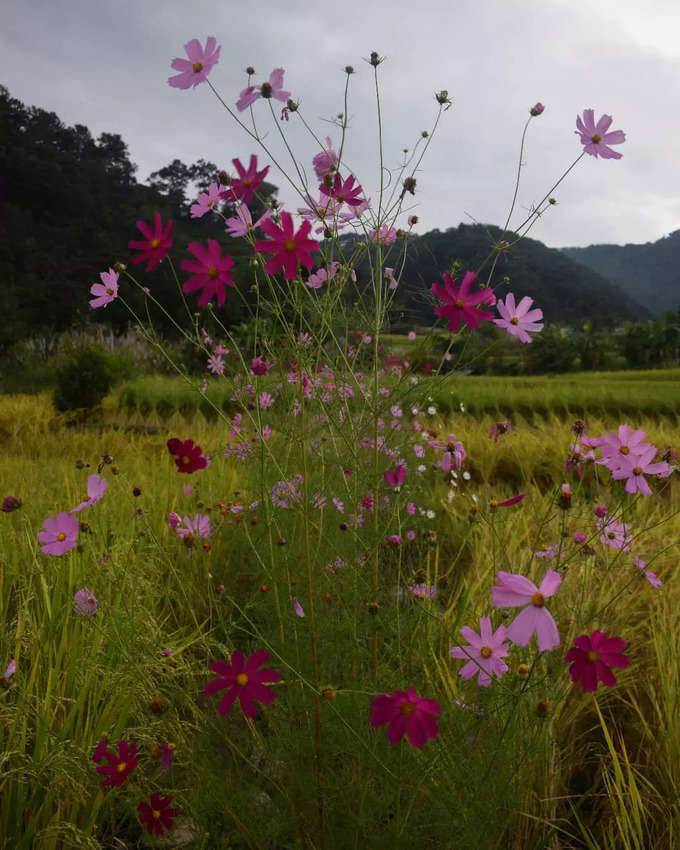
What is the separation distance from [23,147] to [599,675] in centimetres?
3464

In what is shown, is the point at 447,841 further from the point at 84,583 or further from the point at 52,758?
the point at 84,583

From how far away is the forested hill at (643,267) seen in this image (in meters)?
82.0

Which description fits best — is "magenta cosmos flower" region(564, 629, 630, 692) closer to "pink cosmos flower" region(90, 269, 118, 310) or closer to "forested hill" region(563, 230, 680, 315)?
"pink cosmos flower" region(90, 269, 118, 310)

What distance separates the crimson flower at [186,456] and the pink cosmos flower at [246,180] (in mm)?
467

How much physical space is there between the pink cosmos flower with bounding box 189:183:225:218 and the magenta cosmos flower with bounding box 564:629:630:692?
0.96 m

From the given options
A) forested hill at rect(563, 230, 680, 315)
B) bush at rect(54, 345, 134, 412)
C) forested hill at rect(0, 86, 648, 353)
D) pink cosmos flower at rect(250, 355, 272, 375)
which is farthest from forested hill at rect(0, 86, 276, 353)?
forested hill at rect(563, 230, 680, 315)

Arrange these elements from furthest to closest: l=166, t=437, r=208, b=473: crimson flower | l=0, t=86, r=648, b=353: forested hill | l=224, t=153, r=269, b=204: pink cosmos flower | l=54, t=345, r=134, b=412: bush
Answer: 1. l=0, t=86, r=648, b=353: forested hill
2. l=54, t=345, r=134, b=412: bush
3. l=166, t=437, r=208, b=473: crimson flower
4. l=224, t=153, r=269, b=204: pink cosmos flower

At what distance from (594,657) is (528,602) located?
120 mm

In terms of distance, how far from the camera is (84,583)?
179cm

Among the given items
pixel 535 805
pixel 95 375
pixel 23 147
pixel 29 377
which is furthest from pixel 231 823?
pixel 23 147

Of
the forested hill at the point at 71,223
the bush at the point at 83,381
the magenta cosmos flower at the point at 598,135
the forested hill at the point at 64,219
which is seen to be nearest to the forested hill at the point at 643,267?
the forested hill at the point at 71,223

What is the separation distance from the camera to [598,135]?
3.38 feet

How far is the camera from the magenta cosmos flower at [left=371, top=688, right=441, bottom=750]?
0.72m

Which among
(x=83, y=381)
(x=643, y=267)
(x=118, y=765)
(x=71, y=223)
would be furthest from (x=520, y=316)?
(x=643, y=267)
